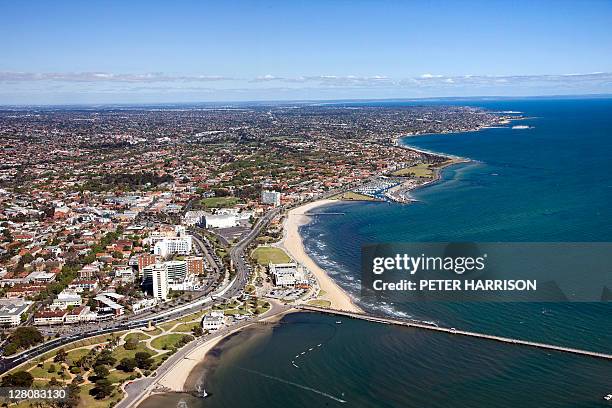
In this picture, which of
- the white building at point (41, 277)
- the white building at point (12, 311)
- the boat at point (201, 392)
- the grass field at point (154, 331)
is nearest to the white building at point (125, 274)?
the white building at point (41, 277)

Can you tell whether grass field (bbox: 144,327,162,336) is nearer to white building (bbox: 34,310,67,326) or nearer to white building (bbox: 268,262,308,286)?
white building (bbox: 34,310,67,326)

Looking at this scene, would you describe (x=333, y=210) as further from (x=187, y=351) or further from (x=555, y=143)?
(x=555, y=143)

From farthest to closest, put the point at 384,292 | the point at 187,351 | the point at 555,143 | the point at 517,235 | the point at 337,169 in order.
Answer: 1. the point at 555,143
2. the point at 337,169
3. the point at 517,235
4. the point at 384,292
5. the point at 187,351

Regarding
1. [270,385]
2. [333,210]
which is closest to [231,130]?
[333,210]

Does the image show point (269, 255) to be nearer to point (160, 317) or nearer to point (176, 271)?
point (176, 271)

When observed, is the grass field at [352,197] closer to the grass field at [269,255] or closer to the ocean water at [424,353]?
the ocean water at [424,353]
